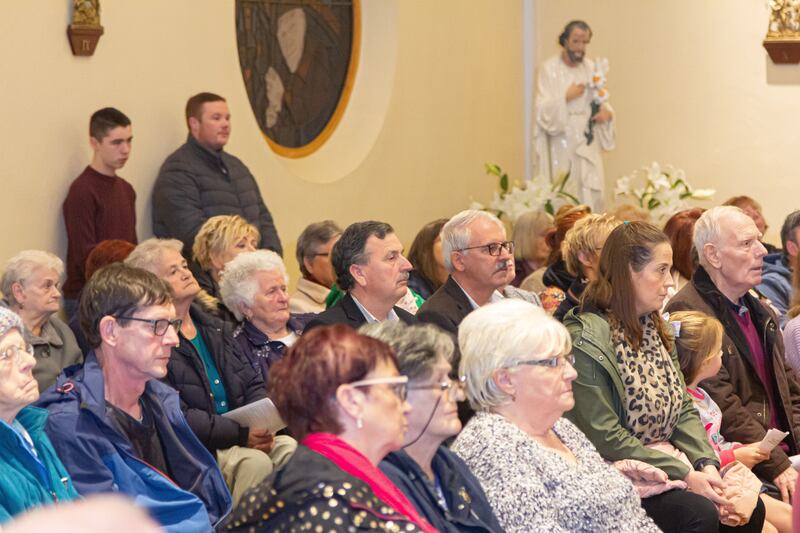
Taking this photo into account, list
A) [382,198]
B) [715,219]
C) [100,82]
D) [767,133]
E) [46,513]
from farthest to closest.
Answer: [767,133] → [382,198] → [100,82] → [715,219] → [46,513]

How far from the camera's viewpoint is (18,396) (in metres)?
3.06

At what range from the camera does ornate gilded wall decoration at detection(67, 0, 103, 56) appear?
20.2ft

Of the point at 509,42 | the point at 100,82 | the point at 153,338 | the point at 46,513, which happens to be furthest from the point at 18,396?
the point at 509,42

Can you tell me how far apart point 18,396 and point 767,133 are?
349 inches

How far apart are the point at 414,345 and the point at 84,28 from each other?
381 centimetres

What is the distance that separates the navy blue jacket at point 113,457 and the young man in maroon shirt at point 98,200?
253 cm

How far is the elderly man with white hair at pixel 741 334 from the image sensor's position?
15.7ft

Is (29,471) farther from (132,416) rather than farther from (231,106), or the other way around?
(231,106)

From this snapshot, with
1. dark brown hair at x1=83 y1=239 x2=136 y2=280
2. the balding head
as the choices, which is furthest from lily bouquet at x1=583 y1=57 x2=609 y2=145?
dark brown hair at x1=83 y1=239 x2=136 y2=280

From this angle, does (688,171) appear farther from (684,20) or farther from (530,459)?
(530,459)

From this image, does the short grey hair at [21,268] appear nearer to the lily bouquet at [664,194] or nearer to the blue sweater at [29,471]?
the blue sweater at [29,471]

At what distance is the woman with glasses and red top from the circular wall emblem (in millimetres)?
5698

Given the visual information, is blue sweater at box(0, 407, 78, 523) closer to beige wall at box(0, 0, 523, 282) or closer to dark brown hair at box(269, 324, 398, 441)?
dark brown hair at box(269, 324, 398, 441)

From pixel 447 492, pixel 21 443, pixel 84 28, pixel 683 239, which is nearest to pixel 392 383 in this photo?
pixel 447 492
